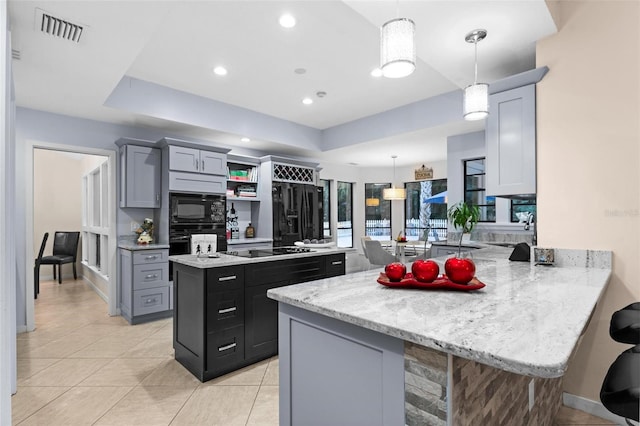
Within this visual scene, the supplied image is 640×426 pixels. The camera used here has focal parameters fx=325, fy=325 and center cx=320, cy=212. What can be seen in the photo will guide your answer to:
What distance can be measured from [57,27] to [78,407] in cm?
263

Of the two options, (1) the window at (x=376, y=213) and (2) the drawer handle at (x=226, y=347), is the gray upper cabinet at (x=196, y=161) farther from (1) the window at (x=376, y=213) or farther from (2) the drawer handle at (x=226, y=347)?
(1) the window at (x=376, y=213)

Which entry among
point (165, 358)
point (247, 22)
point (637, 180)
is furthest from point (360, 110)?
point (165, 358)

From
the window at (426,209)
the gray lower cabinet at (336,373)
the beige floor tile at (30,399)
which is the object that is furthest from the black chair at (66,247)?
the window at (426,209)

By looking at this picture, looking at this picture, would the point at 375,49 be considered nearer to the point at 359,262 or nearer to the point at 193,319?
the point at 193,319

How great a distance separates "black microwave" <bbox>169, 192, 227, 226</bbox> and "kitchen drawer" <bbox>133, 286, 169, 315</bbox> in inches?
34.8

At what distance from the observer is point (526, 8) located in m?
1.96

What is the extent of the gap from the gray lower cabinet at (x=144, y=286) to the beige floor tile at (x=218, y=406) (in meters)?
1.99

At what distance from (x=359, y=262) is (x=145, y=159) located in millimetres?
5186

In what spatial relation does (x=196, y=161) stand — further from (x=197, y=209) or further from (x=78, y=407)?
(x=78, y=407)

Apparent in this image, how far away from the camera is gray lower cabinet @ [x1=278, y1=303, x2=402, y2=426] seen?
1.04 metres

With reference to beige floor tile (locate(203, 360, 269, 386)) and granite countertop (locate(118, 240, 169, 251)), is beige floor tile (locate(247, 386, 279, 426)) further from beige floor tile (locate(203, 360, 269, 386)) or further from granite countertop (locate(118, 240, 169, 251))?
granite countertop (locate(118, 240, 169, 251))

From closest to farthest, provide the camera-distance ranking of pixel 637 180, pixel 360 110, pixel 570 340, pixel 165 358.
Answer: pixel 570 340
pixel 637 180
pixel 165 358
pixel 360 110

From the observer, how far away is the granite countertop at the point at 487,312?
2.59 feet

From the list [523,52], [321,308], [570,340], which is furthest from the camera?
[523,52]
